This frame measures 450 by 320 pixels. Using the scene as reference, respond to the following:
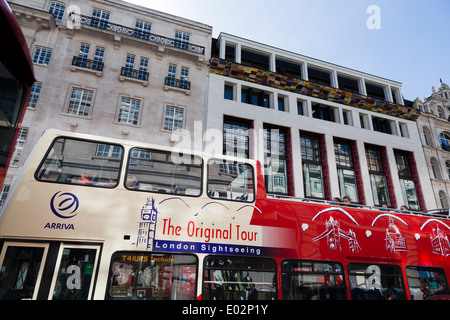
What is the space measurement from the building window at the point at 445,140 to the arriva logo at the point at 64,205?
105 ft

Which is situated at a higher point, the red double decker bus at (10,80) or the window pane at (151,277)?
the red double decker bus at (10,80)

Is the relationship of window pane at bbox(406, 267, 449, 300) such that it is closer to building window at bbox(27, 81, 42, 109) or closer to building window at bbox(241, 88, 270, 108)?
building window at bbox(241, 88, 270, 108)

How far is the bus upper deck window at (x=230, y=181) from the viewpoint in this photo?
5968 mm

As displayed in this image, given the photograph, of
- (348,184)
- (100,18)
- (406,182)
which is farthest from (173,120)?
(406,182)

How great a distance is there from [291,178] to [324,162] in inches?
144

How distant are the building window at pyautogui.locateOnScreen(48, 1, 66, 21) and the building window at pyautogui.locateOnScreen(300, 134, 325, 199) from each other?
19.7 m

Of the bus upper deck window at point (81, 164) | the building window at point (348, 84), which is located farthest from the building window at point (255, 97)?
the bus upper deck window at point (81, 164)

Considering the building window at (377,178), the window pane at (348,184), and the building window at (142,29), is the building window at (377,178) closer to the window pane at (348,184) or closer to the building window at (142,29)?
the window pane at (348,184)

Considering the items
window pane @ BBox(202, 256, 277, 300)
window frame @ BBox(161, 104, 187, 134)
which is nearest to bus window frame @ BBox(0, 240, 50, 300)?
window pane @ BBox(202, 256, 277, 300)

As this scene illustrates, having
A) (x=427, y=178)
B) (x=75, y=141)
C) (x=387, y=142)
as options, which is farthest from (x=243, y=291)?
(x=427, y=178)

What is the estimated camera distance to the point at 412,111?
82.5ft

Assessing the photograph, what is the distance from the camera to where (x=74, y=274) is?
446cm

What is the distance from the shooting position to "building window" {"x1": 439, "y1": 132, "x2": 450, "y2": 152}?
25.6m
